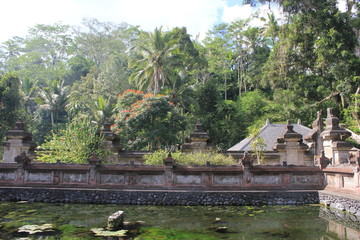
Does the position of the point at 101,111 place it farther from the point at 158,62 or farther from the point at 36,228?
the point at 36,228

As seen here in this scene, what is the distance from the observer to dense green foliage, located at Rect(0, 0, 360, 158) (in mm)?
22609

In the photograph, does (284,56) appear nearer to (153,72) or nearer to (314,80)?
(314,80)

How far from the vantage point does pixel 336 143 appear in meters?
12.1

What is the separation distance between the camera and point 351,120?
25.1 m

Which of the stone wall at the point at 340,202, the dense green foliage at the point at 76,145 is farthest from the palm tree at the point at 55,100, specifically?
the stone wall at the point at 340,202

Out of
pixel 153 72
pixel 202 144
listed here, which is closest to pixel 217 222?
pixel 202 144

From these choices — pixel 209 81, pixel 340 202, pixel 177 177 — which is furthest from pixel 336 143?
pixel 209 81

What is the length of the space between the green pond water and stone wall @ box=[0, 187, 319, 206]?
475mm

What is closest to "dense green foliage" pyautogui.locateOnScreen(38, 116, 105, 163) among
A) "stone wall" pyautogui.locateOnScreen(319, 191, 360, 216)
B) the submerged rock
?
A: the submerged rock

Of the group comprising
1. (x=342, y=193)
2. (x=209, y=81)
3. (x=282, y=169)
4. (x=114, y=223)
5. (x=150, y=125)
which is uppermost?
(x=209, y=81)

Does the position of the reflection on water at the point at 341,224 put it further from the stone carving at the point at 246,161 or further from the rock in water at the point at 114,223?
the rock in water at the point at 114,223

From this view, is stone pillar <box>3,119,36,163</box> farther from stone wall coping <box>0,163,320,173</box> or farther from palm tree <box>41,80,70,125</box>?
palm tree <box>41,80,70,125</box>

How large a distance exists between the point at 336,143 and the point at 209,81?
79.4 ft

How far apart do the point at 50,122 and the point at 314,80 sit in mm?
29141
